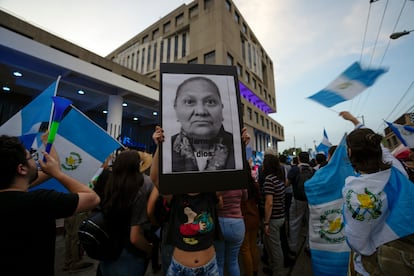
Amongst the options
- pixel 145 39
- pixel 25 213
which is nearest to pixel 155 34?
pixel 145 39

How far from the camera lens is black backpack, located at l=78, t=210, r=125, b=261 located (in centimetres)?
181

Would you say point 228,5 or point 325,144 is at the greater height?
point 228,5

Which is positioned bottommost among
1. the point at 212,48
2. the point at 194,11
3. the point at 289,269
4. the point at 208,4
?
the point at 289,269

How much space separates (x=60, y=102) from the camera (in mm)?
1739

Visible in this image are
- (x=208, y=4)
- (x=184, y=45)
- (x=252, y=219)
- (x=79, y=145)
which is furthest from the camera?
(x=184, y=45)

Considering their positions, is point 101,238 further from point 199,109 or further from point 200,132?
point 199,109

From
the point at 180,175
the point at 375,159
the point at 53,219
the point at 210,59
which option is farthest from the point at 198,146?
the point at 210,59

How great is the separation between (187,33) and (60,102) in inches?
1343

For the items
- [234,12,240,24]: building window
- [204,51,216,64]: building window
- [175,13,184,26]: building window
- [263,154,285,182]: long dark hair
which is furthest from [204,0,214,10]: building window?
[263,154,285,182]: long dark hair

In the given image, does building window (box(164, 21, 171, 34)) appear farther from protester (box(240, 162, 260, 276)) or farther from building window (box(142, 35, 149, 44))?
protester (box(240, 162, 260, 276))

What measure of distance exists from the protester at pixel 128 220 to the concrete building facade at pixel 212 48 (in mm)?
25157

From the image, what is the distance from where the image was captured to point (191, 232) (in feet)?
5.37

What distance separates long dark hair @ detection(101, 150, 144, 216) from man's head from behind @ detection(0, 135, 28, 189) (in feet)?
2.71

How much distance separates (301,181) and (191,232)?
3477 mm
